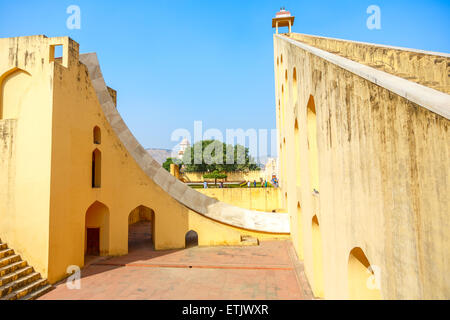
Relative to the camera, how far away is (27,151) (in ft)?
20.1

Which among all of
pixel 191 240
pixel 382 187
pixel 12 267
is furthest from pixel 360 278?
pixel 191 240

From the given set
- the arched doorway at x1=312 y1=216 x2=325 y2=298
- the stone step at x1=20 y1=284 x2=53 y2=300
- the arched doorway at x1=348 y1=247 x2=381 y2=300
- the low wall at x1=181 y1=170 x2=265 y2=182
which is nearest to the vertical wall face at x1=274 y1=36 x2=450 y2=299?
the arched doorway at x1=348 y1=247 x2=381 y2=300

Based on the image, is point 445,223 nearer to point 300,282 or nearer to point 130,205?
point 300,282

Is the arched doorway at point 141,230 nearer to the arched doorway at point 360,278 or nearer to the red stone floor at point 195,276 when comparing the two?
the red stone floor at point 195,276

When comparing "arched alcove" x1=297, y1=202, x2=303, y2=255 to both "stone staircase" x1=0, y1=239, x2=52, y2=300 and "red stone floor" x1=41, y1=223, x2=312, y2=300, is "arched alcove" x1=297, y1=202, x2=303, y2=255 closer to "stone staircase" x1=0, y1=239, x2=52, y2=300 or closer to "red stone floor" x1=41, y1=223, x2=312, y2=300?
"red stone floor" x1=41, y1=223, x2=312, y2=300

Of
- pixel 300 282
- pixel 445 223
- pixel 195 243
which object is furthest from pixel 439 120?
pixel 195 243

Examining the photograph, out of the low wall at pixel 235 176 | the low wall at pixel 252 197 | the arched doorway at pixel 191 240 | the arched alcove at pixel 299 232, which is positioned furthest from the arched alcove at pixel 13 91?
the low wall at pixel 235 176

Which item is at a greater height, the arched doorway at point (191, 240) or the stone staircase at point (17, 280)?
the stone staircase at point (17, 280)

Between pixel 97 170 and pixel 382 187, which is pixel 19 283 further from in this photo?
pixel 382 187

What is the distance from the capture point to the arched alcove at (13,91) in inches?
250

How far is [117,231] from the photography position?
8258 mm

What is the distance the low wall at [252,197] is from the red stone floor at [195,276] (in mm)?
6177

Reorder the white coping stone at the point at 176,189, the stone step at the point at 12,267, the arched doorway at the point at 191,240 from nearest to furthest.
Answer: the stone step at the point at 12,267 → the white coping stone at the point at 176,189 → the arched doorway at the point at 191,240

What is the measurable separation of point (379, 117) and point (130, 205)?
792 centimetres
